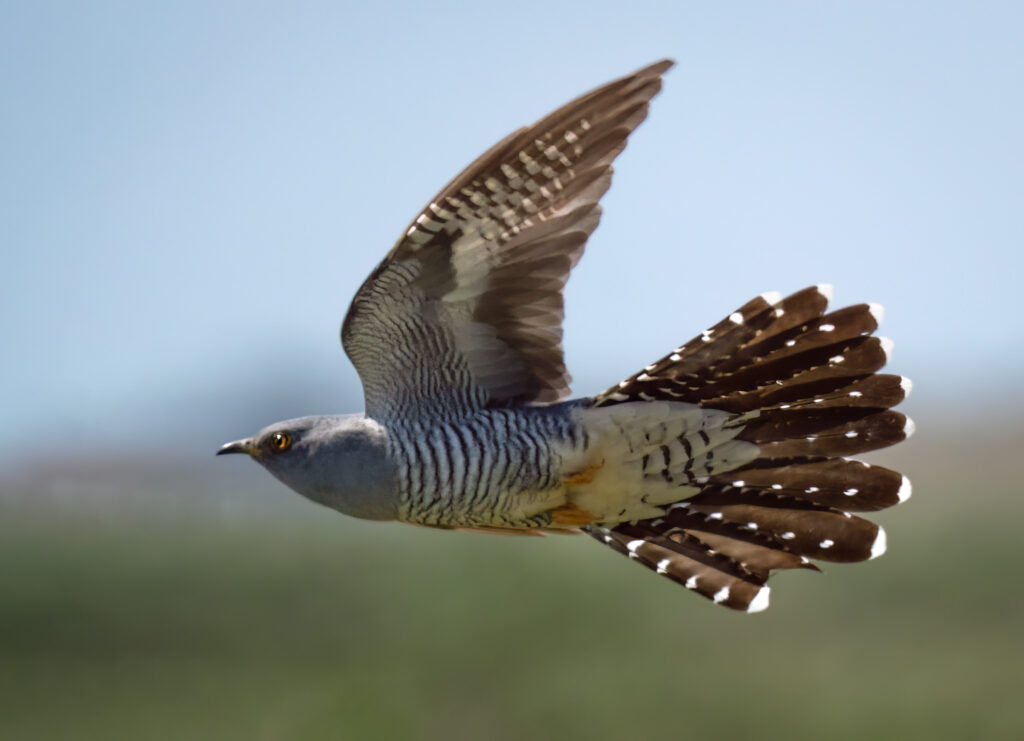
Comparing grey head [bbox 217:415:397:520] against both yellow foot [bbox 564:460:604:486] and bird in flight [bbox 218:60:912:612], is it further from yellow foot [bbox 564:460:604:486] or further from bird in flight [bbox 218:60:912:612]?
yellow foot [bbox 564:460:604:486]

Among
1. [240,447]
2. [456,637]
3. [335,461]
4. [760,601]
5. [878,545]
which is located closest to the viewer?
[335,461]

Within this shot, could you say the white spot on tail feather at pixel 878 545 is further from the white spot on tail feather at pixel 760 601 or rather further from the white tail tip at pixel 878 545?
the white spot on tail feather at pixel 760 601

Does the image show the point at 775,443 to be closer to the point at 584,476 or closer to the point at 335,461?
the point at 584,476

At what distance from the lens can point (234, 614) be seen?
30.5 metres

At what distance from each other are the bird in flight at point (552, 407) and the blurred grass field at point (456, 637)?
65.7ft

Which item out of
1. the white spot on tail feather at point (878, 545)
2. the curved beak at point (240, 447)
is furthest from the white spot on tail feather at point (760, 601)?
the curved beak at point (240, 447)

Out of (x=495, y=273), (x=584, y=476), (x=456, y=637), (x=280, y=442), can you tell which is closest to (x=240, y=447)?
(x=280, y=442)

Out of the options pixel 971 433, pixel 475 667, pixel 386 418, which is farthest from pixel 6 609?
pixel 971 433

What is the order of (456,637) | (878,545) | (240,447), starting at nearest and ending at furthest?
(240,447)
(878,545)
(456,637)

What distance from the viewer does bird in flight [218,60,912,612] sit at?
379 cm

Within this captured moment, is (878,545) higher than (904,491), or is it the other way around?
(904,491)

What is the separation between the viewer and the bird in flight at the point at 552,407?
12.4 ft

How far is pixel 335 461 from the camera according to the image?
385cm

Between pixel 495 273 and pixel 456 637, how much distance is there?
84.8 ft
